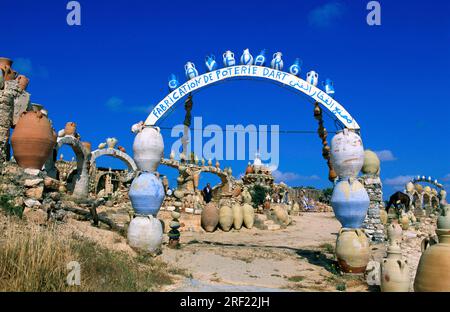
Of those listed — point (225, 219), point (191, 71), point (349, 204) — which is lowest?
point (225, 219)

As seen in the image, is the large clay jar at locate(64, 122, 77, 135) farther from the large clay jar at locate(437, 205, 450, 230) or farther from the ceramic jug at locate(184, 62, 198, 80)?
the large clay jar at locate(437, 205, 450, 230)

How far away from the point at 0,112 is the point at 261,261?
8387 millimetres

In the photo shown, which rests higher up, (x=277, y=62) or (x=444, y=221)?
(x=277, y=62)

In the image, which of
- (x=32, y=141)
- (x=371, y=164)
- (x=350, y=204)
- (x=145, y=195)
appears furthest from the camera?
(x=371, y=164)

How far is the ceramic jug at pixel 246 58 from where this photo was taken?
965 centimetres

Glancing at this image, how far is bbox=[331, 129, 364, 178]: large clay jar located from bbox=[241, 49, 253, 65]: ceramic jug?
3.00 m

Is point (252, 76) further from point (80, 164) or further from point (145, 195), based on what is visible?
point (80, 164)

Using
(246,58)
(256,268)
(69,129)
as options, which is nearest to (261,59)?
(246,58)

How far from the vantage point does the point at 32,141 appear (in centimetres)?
840

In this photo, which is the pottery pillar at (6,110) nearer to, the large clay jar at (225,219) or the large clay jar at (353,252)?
the large clay jar at (225,219)

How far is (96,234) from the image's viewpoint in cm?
798

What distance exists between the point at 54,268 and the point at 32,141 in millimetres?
4959

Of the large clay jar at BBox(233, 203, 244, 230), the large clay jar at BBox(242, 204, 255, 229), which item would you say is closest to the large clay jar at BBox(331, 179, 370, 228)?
the large clay jar at BBox(233, 203, 244, 230)
